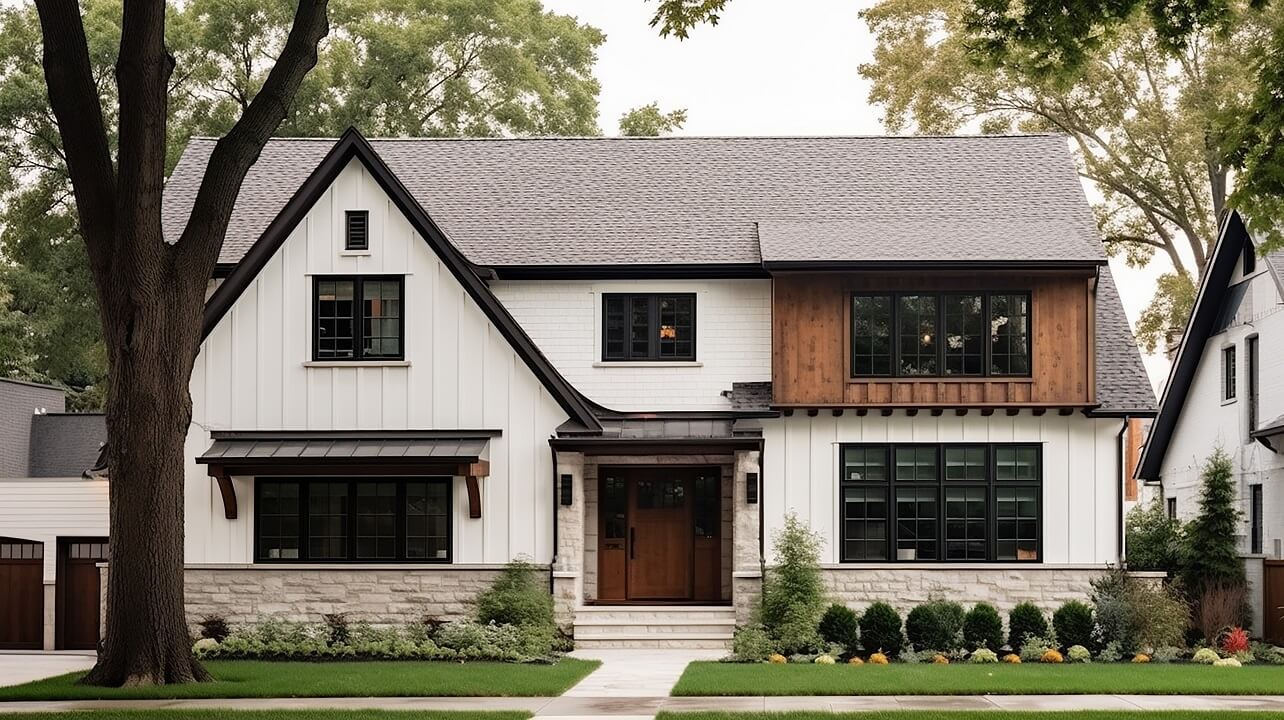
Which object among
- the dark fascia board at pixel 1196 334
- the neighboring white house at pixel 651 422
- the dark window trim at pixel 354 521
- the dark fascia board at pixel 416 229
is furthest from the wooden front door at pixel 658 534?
the dark fascia board at pixel 1196 334

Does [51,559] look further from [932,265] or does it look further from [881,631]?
[932,265]

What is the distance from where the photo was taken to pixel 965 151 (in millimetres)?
29562

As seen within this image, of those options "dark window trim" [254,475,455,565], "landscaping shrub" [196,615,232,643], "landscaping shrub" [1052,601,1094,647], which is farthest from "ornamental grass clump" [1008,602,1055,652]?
"landscaping shrub" [196,615,232,643]

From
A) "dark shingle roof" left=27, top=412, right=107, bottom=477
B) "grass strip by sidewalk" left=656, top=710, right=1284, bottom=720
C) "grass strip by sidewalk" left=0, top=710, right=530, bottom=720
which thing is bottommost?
"grass strip by sidewalk" left=0, top=710, right=530, bottom=720

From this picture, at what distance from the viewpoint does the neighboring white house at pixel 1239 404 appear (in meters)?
26.9

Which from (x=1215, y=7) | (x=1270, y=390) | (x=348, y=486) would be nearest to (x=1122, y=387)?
(x=1270, y=390)

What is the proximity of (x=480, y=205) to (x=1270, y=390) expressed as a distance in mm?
13920

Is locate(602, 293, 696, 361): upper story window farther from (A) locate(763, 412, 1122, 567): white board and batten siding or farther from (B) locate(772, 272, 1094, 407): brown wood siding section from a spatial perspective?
(A) locate(763, 412, 1122, 567): white board and batten siding

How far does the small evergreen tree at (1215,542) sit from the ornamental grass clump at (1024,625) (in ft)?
12.2

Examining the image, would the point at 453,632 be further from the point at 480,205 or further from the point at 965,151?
the point at 965,151

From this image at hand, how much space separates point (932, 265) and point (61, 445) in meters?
19.1

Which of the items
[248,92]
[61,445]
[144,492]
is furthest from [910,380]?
[248,92]

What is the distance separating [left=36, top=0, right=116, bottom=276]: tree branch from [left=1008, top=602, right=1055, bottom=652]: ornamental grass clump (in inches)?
547

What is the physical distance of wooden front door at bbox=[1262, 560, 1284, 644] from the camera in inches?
999
